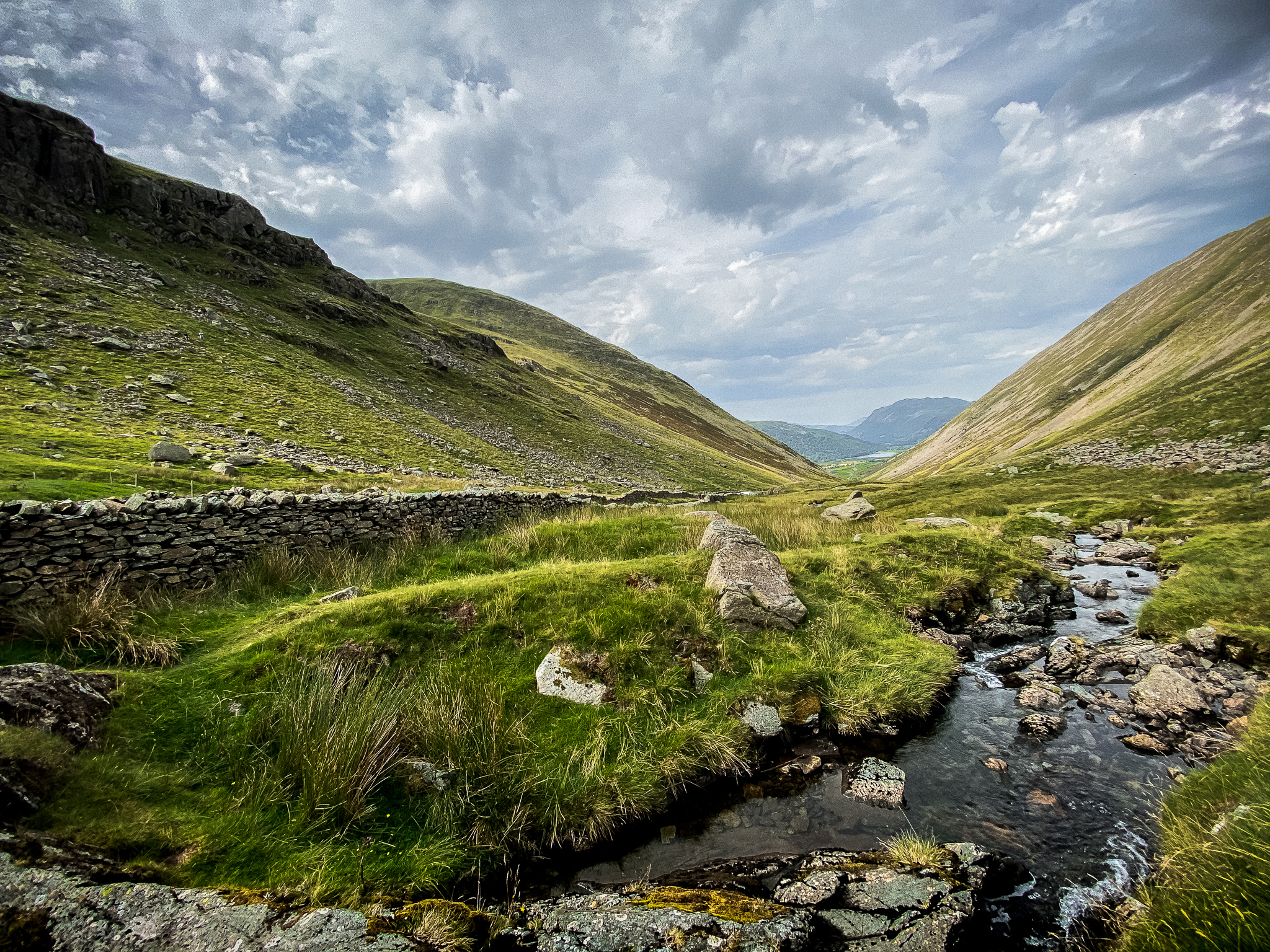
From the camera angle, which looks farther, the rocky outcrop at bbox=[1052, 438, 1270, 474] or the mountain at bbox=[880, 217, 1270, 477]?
the mountain at bbox=[880, 217, 1270, 477]

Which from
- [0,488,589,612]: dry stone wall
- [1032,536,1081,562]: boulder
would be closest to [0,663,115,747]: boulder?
[0,488,589,612]: dry stone wall

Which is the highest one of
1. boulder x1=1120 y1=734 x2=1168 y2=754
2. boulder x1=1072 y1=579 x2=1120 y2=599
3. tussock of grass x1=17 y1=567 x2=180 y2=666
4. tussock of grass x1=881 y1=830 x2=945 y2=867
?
boulder x1=1072 y1=579 x2=1120 y2=599

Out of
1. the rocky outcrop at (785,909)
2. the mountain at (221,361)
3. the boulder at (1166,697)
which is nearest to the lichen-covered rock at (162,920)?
the rocky outcrop at (785,909)

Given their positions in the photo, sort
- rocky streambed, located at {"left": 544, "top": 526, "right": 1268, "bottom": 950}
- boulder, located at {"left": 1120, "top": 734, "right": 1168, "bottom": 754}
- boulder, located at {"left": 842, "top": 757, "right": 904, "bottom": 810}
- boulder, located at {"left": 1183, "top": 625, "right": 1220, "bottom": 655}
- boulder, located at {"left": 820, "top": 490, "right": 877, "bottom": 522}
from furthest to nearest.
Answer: boulder, located at {"left": 820, "top": 490, "right": 877, "bottom": 522} < boulder, located at {"left": 1183, "top": 625, "right": 1220, "bottom": 655} < boulder, located at {"left": 1120, "top": 734, "right": 1168, "bottom": 754} < boulder, located at {"left": 842, "top": 757, "right": 904, "bottom": 810} < rocky streambed, located at {"left": 544, "top": 526, "right": 1268, "bottom": 950}

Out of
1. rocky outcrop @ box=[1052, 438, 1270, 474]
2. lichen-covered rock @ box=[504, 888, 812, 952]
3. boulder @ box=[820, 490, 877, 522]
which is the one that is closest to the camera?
lichen-covered rock @ box=[504, 888, 812, 952]

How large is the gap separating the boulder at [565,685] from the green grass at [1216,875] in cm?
618

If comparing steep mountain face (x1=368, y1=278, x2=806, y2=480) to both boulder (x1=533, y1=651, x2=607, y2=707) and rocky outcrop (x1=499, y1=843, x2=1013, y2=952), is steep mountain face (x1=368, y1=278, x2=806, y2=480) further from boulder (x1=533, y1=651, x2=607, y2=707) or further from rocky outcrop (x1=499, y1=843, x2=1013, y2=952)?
rocky outcrop (x1=499, y1=843, x2=1013, y2=952)

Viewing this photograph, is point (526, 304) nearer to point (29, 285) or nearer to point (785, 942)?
point (29, 285)

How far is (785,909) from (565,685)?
4.25 meters

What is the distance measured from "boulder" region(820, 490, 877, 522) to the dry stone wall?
17347 mm

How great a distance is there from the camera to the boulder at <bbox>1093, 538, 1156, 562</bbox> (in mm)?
20281

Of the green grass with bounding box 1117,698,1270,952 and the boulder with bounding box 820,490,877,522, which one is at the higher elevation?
the boulder with bounding box 820,490,877,522

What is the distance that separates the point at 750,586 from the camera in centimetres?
1071

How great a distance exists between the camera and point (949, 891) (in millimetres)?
5027
